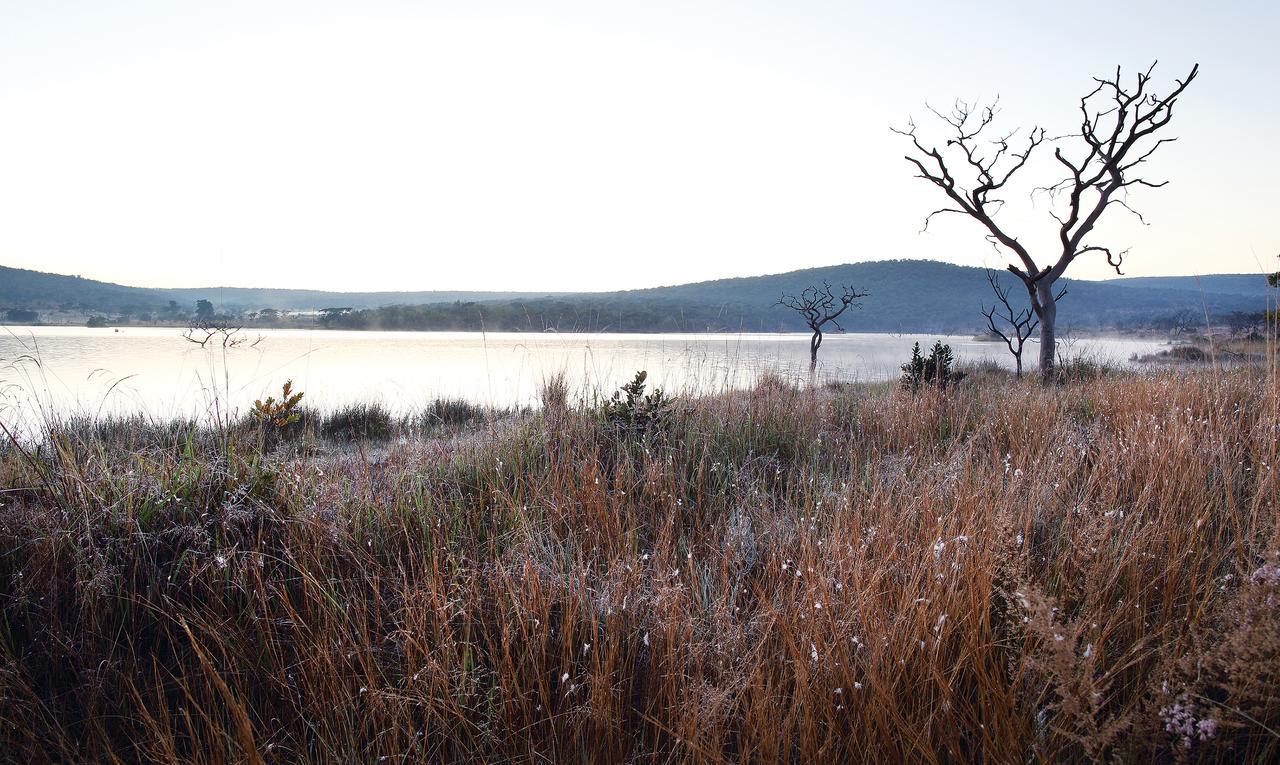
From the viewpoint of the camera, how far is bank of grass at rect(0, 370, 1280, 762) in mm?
1735

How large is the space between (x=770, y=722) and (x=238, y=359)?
102ft

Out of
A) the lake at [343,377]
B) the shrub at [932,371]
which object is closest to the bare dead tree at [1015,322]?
the lake at [343,377]

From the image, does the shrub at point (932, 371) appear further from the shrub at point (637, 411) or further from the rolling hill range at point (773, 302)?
the rolling hill range at point (773, 302)

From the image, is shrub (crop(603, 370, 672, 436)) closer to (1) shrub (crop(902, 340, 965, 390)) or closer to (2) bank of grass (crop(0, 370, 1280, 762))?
(2) bank of grass (crop(0, 370, 1280, 762))

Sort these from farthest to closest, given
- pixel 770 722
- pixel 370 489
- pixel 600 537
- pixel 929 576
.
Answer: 1. pixel 370 489
2. pixel 600 537
3. pixel 929 576
4. pixel 770 722

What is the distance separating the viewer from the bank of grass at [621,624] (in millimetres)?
1735

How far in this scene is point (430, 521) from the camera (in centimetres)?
329

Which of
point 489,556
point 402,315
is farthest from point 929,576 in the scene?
point 402,315

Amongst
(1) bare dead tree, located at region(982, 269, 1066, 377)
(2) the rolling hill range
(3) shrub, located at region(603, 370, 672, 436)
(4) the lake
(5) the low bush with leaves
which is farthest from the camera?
(2) the rolling hill range

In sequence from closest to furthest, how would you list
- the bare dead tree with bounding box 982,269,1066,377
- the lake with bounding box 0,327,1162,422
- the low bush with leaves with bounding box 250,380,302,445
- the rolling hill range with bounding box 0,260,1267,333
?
1. the lake with bounding box 0,327,1162,422
2. the low bush with leaves with bounding box 250,380,302,445
3. the bare dead tree with bounding box 982,269,1066,377
4. the rolling hill range with bounding box 0,260,1267,333

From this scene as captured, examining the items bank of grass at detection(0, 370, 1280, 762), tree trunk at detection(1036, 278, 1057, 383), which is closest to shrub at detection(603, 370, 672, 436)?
bank of grass at detection(0, 370, 1280, 762)

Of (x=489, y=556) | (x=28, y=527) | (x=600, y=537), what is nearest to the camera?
(x=28, y=527)

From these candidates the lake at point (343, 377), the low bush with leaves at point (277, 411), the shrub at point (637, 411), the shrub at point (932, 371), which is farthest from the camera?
the shrub at point (932, 371)

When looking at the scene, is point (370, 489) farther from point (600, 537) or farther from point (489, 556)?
point (600, 537)
